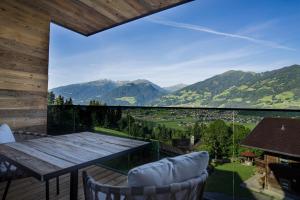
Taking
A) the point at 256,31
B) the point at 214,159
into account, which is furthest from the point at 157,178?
the point at 256,31

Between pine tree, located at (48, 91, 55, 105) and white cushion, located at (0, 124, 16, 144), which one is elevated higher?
pine tree, located at (48, 91, 55, 105)

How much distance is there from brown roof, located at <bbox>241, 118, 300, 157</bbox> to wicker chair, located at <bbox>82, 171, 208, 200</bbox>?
44.6 inches

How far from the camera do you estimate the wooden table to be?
4.56ft

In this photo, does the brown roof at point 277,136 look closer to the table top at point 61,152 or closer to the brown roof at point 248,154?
the brown roof at point 248,154

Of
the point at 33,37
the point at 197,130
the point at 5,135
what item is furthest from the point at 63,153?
the point at 33,37

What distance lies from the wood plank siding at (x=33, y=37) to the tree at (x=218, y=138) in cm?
208

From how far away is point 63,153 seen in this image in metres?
1.72

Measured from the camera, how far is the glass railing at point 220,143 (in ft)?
6.72

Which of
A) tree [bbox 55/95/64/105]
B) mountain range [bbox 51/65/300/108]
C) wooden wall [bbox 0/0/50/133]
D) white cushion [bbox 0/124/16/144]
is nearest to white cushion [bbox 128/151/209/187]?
white cushion [bbox 0/124/16/144]

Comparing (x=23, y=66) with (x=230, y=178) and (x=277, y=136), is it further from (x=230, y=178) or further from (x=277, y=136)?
(x=277, y=136)

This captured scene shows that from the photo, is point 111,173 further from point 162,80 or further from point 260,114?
point 162,80

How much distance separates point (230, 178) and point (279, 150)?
58 cm

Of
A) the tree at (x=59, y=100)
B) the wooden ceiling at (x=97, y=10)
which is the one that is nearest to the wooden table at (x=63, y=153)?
the wooden ceiling at (x=97, y=10)

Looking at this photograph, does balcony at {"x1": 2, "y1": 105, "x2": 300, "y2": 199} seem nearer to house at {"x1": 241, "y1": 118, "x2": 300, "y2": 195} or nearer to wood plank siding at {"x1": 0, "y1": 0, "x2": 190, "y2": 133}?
house at {"x1": 241, "y1": 118, "x2": 300, "y2": 195}
